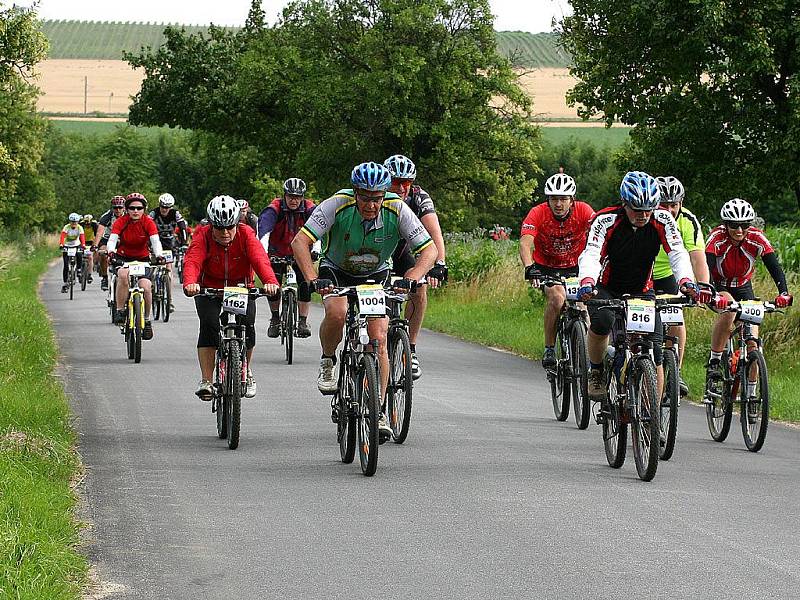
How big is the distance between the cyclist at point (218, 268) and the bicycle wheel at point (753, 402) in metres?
3.51

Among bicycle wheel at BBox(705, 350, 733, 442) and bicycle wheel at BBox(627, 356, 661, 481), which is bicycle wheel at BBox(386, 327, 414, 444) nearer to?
bicycle wheel at BBox(627, 356, 661, 481)

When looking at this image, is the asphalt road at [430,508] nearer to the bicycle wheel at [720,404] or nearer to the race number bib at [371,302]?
the bicycle wheel at [720,404]

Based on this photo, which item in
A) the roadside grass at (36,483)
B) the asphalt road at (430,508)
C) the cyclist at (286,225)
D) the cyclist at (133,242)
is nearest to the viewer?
the roadside grass at (36,483)

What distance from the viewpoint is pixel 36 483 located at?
8648 millimetres

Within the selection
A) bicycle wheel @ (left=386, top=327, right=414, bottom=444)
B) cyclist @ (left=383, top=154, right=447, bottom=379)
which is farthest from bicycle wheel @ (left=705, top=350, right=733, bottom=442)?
bicycle wheel @ (left=386, top=327, right=414, bottom=444)

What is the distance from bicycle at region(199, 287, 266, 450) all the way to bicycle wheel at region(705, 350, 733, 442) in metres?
3.55

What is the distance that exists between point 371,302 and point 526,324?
46.7ft

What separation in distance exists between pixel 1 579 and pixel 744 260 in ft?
24.3

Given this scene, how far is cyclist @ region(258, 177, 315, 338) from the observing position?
53.5 ft

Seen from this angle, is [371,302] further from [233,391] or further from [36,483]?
[36,483]

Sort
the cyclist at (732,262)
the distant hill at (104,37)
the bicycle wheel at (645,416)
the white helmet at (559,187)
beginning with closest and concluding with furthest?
the bicycle wheel at (645,416)
the cyclist at (732,262)
the white helmet at (559,187)
the distant hill at (104,37)

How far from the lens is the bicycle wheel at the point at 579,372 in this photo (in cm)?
1195

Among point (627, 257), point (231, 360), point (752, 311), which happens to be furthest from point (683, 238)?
point (231, 360)

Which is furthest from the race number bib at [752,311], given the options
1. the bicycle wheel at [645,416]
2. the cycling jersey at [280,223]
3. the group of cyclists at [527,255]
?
the cycling jersey at [280,223]
